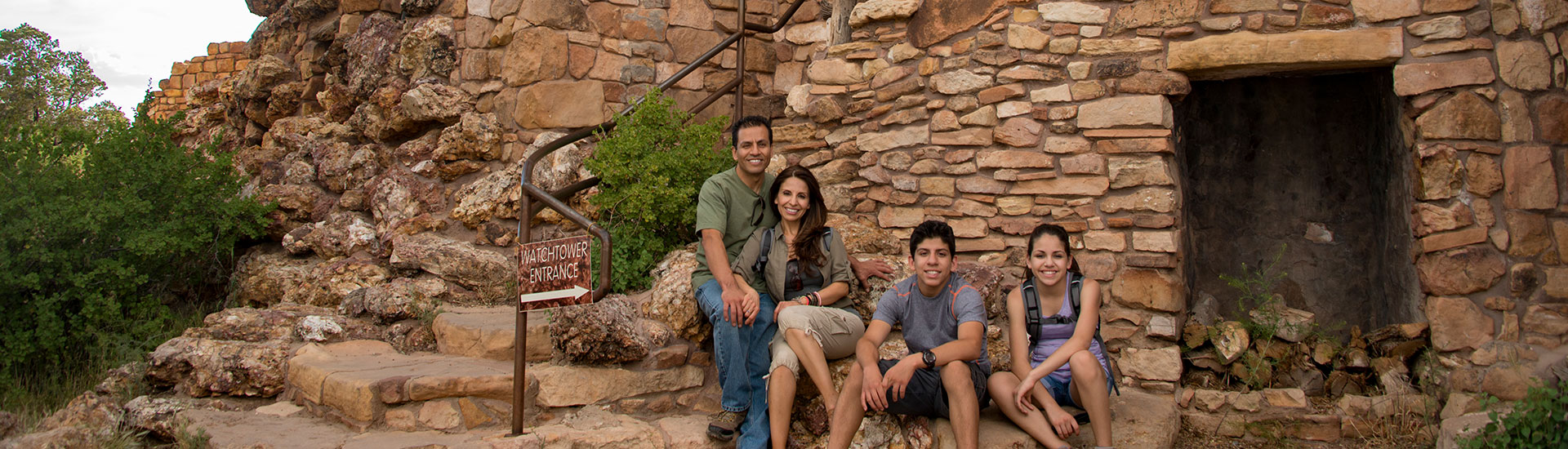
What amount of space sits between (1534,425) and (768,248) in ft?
9.11

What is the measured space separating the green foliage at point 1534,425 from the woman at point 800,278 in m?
2.30

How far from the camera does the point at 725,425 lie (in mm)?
3648

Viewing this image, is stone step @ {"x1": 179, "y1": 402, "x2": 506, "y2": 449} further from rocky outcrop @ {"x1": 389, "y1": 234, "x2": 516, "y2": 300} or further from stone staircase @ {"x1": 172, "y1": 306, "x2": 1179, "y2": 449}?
rocky outcrop @ {"x1": 389, "y1": 234, "x2": 516, "y2": 300}

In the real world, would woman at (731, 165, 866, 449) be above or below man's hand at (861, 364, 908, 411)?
above

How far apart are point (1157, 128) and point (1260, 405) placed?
137 cm

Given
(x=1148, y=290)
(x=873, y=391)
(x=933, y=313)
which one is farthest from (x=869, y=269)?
(x=1148, y=290)

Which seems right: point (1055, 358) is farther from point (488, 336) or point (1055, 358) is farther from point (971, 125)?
point (488, 336)

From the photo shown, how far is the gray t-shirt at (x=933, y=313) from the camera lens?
345 cm

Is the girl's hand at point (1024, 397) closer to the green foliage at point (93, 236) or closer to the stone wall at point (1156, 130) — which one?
the stone wall at point (1156, 130)

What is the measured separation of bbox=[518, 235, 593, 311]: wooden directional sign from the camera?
3.35m

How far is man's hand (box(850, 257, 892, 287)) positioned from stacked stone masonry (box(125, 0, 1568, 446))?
804 millimetres

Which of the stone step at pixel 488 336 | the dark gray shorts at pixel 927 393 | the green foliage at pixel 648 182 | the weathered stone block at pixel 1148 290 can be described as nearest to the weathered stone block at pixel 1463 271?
the weathered stone block at pixel 1148 290

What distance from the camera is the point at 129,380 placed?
173 inches

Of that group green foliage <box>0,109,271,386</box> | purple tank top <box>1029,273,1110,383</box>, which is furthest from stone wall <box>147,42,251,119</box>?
purple tank top <box>1029,273,1110,383</box>
